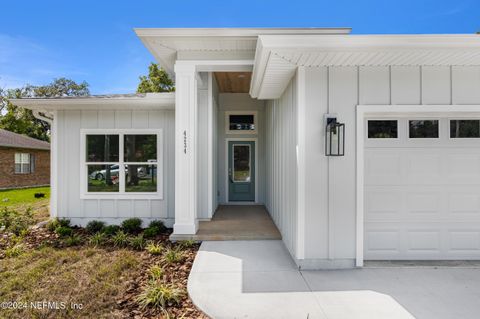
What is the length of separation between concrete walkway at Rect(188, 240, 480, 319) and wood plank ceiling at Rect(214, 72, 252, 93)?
4.45 metres

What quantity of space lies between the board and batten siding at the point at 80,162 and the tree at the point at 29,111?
18.9 metres

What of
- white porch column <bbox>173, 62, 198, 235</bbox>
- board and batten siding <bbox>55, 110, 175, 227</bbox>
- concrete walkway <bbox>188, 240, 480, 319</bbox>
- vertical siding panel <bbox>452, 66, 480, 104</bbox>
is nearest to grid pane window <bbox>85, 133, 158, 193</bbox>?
board and batten siding <bbox>55, 110, 175, 227</bbox>

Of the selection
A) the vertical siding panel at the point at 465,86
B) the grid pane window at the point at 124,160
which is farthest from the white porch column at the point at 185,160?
the vertical siding panel at the point at 465,86

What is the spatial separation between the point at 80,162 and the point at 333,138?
5.65 meters

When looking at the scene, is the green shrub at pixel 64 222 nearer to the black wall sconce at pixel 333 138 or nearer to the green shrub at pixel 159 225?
the green shrub at pixel 159 225

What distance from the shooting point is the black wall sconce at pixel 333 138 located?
335cm

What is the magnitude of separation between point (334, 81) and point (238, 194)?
5315 millimetres

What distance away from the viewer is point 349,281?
3.09 metres

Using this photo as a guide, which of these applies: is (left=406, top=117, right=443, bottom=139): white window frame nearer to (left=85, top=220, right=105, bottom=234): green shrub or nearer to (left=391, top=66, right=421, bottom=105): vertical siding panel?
(left=391, top=66, right=421, bottom=105): vertical siding panel

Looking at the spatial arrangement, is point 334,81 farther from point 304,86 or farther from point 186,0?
point 186,0

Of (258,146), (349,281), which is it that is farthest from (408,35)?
(258,146)

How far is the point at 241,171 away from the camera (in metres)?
8.13

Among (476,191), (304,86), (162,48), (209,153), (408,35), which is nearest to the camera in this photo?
(408,35)

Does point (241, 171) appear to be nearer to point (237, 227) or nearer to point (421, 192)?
point (237, 227)
